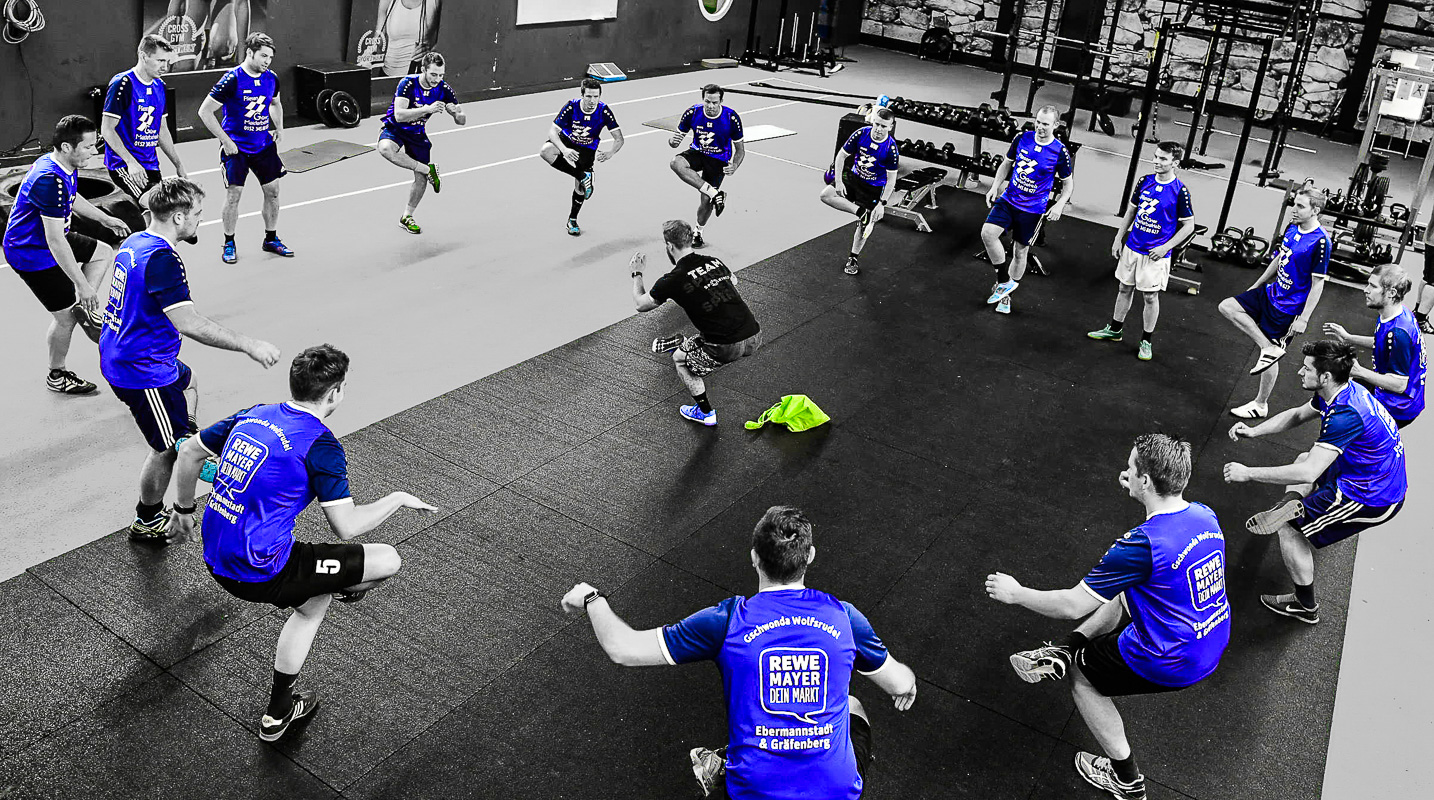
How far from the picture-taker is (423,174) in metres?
9.77

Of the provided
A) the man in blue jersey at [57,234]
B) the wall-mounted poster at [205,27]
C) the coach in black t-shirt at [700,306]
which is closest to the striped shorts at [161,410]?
the man in blue jersey at [57,234]

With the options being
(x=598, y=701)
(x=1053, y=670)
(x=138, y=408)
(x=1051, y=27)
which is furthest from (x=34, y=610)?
(x=1051, y=27)

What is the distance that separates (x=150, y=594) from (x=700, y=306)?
136 inches

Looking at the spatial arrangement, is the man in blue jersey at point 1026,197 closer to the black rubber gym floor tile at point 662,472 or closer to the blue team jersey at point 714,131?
the blue team jersey at point 714,131

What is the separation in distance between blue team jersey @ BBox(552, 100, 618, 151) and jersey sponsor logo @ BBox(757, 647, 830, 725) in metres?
7.99

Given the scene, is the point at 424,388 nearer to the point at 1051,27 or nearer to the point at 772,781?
the point at 772,781

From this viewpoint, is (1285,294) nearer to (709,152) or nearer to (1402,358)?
(1402,358)

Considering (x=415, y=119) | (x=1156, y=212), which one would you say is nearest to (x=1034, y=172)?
(x=1156, y=212)

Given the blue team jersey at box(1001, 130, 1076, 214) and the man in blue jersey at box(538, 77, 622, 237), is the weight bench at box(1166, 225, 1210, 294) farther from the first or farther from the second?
the man in blue jersey at box(538, 77, 622, 237)

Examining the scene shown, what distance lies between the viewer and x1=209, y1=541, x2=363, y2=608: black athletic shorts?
3848mm

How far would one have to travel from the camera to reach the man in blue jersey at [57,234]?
19.5 ft

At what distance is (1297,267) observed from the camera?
24.5 feet

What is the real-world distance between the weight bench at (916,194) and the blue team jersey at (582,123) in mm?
3732

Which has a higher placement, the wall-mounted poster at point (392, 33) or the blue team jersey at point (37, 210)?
the wall-mounted poster at point (392, 33)
